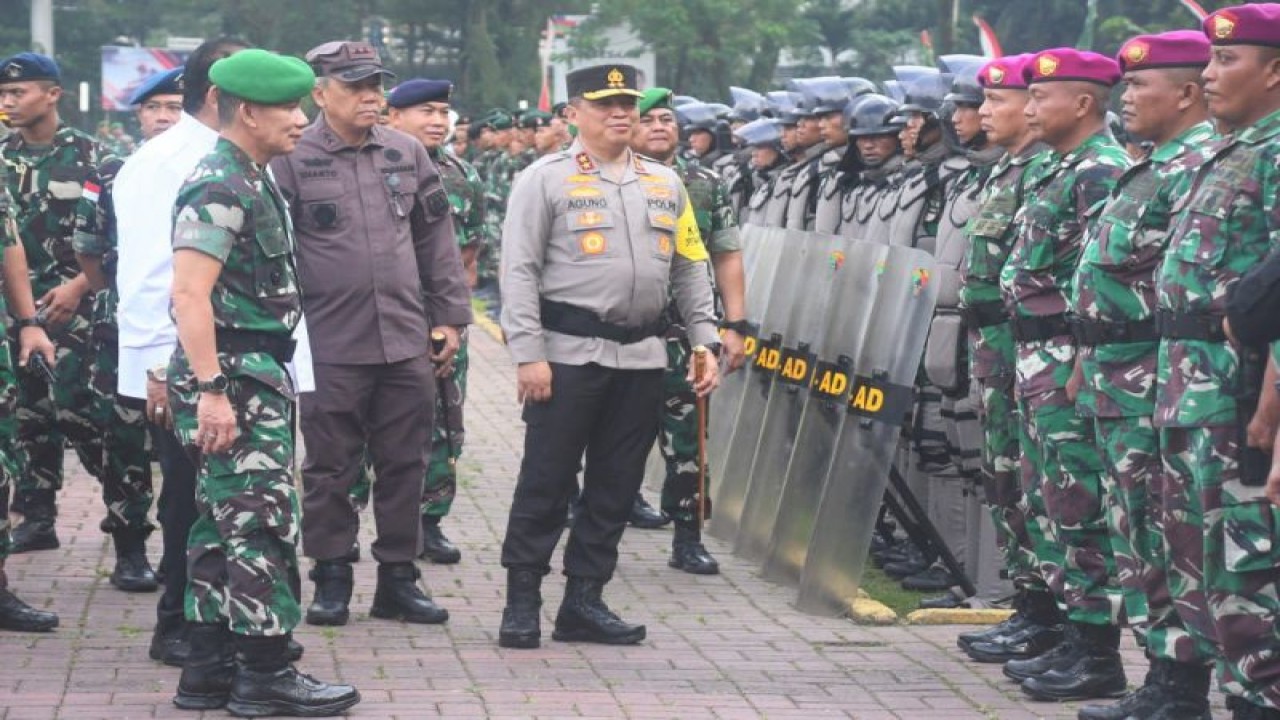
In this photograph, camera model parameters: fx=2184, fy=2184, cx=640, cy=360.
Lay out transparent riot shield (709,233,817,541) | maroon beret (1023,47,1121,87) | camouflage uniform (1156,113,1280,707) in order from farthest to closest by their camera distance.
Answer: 1. transparent riot shield (709,233,817,541)
2. maroon beret (1023,47,1121,87)
3. camouflage uniform (1156,113,1280,707)

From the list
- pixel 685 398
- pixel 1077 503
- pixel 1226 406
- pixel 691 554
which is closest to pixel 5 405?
pixel 691 554

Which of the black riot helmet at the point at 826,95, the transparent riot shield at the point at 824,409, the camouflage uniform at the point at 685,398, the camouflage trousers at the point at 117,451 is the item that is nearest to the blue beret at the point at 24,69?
the camouflage trousers at the point at 117,451

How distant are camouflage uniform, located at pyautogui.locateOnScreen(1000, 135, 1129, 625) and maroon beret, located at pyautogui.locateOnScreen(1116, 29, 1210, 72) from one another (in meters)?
0.58

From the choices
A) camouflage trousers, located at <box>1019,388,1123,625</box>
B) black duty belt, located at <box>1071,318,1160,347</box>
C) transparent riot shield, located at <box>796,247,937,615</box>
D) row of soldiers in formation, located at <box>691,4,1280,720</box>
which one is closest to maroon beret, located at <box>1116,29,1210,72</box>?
row of soldiers in formation, located at <box>691,4,1280,720</box>

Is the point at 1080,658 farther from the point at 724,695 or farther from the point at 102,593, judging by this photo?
the point at 102,593

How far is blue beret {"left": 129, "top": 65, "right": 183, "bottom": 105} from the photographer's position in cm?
911

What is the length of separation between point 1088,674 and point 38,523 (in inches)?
203

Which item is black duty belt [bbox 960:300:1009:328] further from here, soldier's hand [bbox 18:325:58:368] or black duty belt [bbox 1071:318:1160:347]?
soldier's hand [bbox 18:325:58:368]

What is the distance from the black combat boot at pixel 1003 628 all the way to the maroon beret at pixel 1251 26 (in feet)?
8.72

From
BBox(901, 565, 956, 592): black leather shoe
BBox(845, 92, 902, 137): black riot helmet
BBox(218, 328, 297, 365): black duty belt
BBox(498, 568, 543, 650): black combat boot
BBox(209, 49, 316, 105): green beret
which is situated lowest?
BBox(901, 565, 956, 592): black leather shoe

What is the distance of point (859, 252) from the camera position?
31.0 ft

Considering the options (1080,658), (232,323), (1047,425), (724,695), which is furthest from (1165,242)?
(232,323)

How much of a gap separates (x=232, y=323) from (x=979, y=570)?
387 centimetres

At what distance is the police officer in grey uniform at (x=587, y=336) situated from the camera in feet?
26.3
